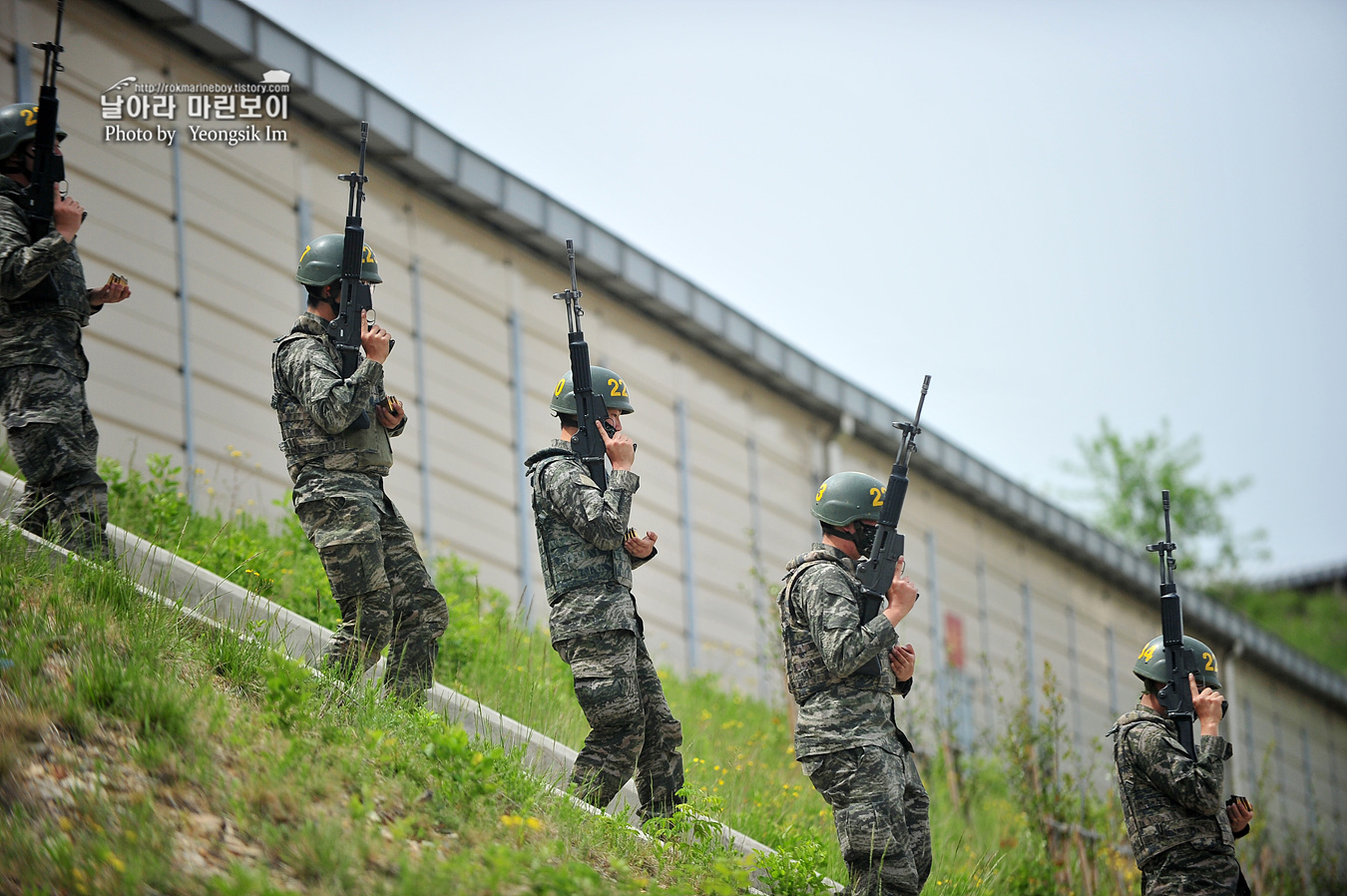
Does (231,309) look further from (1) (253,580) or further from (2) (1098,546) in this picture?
(2) (1098,546)

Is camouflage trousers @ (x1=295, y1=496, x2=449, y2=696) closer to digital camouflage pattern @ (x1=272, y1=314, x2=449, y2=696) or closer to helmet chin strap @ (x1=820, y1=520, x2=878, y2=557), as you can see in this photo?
digital camouflage pattern @ (x1=272, y1=314, x2=449, y2=696)

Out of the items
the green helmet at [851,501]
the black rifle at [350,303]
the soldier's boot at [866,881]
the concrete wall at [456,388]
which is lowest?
the soldier's boot at [866,881]

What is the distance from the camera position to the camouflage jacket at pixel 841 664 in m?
6.49

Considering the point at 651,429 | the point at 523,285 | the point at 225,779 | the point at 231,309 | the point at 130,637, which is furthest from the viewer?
the point at 651,429

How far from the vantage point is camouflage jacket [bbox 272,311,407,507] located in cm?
661

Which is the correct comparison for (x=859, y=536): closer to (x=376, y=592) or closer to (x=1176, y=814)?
(x=376, y=592)

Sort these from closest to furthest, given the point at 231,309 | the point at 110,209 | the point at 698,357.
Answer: the point at 110,209
the point at 231,309
the point at 698,357

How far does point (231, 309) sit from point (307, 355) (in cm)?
669

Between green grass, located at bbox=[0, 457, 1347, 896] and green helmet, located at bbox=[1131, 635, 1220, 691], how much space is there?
5.36 ft

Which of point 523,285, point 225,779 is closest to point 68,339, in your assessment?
point 225,779

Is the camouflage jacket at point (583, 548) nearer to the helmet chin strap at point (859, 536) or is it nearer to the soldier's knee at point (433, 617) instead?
the soldier's knee at point (433, 617)

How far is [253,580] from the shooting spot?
7.48 m

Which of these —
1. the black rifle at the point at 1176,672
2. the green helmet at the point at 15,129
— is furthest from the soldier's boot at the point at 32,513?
the black rifle at the point at 1176,672

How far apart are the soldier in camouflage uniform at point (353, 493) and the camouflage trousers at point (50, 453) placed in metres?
1.19
